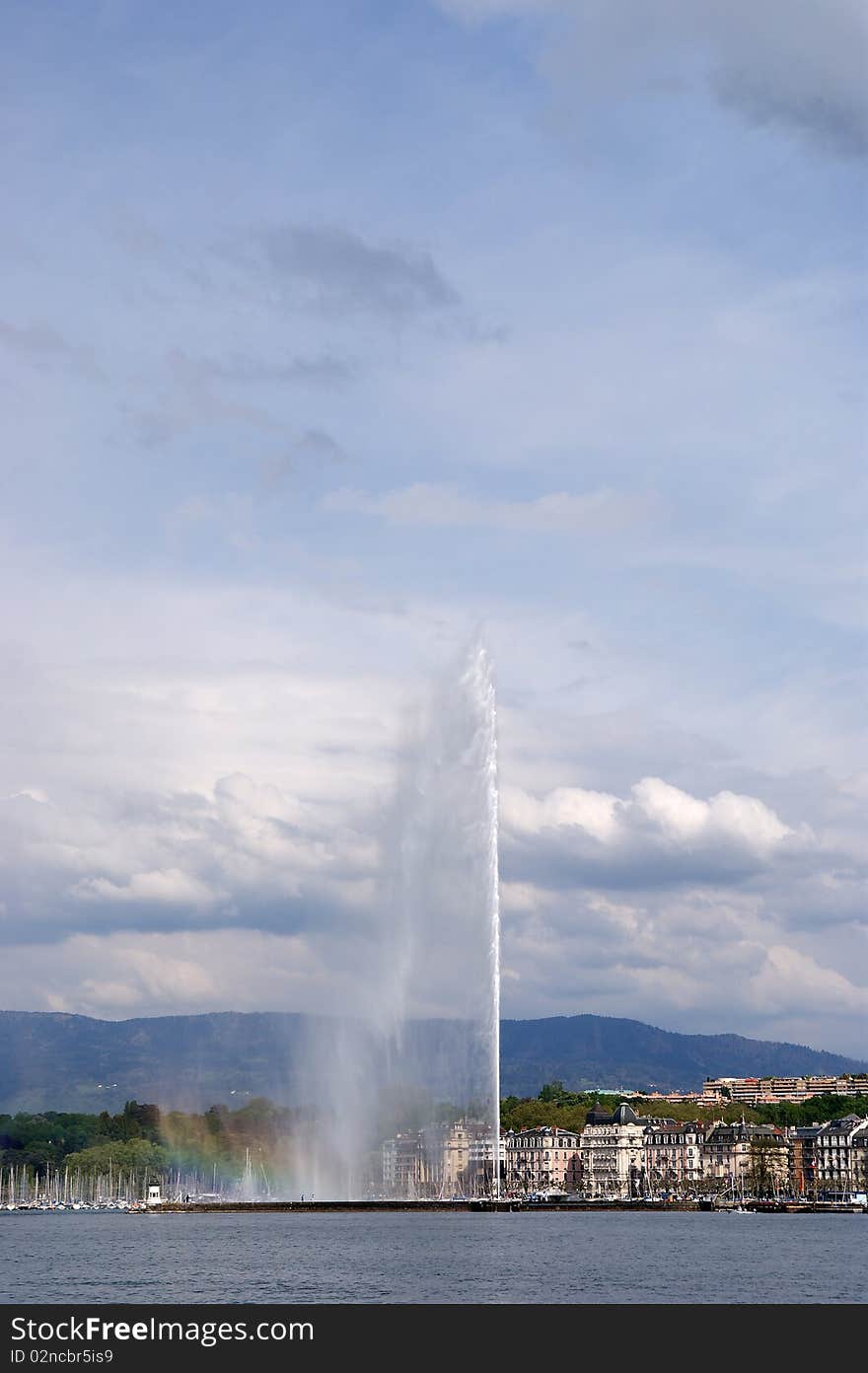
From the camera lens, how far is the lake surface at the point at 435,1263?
170 feet

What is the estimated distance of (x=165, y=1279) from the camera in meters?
58.7

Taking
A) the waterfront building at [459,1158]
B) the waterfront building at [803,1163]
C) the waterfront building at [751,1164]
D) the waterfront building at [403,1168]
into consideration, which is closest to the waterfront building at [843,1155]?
the waterfront building at [803,1163]

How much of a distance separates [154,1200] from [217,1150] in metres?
35.4

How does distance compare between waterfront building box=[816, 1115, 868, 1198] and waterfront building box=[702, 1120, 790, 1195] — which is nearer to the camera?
waterfront building box=[702, 1120, 790, 1195]

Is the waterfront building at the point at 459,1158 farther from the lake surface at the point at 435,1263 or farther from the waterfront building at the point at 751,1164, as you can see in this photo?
the waterfront building at the point at 751,1164

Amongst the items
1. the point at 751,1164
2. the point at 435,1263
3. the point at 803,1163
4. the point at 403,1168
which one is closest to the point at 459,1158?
the point at 403,1168

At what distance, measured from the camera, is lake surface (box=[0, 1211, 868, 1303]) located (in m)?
51.9

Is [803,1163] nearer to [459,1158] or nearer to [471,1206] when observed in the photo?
[459,1158]

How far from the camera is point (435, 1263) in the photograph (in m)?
63.6

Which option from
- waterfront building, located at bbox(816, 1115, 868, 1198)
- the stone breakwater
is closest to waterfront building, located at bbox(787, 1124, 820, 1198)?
waterfront building, located at bbox(816, 1115, 868, 1198)

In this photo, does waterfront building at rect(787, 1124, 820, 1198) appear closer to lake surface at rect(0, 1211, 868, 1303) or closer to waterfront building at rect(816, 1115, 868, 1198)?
waterfront building at rect(816, 1115, 868, 1198)
